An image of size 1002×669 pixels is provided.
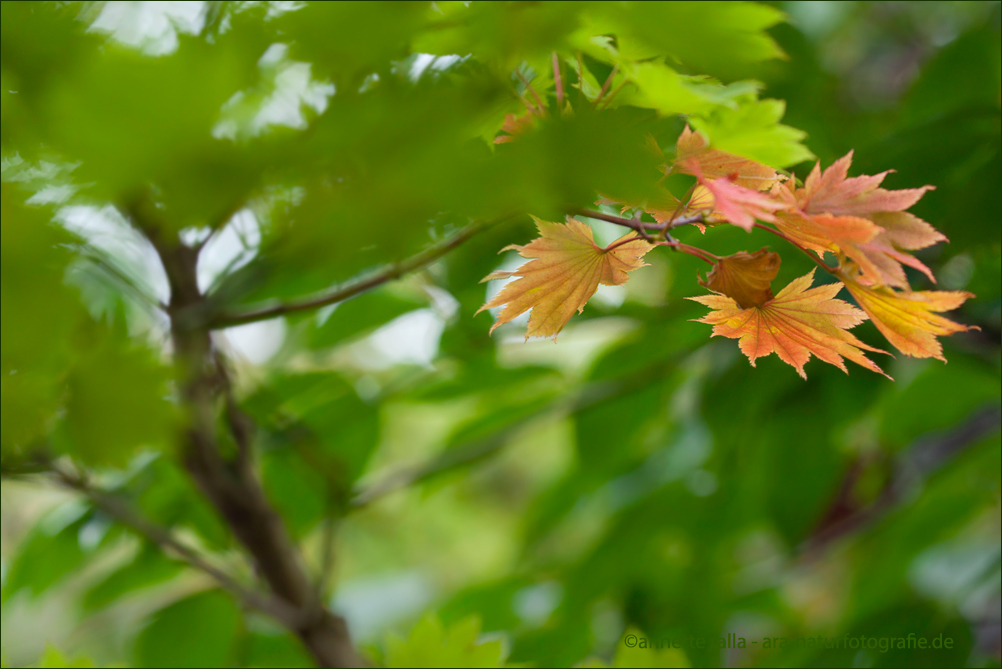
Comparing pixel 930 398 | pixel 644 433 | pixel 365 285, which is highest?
pixel 365 285

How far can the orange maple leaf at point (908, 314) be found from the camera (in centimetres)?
18

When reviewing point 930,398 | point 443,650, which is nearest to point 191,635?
point 443,650

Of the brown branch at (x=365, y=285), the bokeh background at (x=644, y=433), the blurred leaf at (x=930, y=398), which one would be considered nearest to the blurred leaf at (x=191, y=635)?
the bokeh background at (x=644, y=433)

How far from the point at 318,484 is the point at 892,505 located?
62 cm

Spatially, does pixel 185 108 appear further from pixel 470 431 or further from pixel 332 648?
pixel 470 431

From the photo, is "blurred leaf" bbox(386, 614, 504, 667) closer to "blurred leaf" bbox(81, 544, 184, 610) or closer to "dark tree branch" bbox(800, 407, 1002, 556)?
"blurred leaf" bbox(81, 544, 184, 610)

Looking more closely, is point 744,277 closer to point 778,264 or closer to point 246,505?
point 778,264

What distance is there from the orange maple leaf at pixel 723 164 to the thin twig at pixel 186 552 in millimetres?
309

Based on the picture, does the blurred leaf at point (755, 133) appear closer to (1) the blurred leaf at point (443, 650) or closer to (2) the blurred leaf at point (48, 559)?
(1) the blurred leaf at point (443, 650)

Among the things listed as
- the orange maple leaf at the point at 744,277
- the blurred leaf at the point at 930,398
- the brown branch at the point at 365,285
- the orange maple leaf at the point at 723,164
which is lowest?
the blurred leaf at the point at 930,398

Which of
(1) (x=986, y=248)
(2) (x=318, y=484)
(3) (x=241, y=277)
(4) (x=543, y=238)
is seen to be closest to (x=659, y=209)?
(4) (x=543, y=238)

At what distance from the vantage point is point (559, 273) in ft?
0.65

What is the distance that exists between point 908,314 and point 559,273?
0.10 metres

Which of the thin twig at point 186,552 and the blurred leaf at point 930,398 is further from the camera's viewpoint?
the blurred leaf at point 930,398
